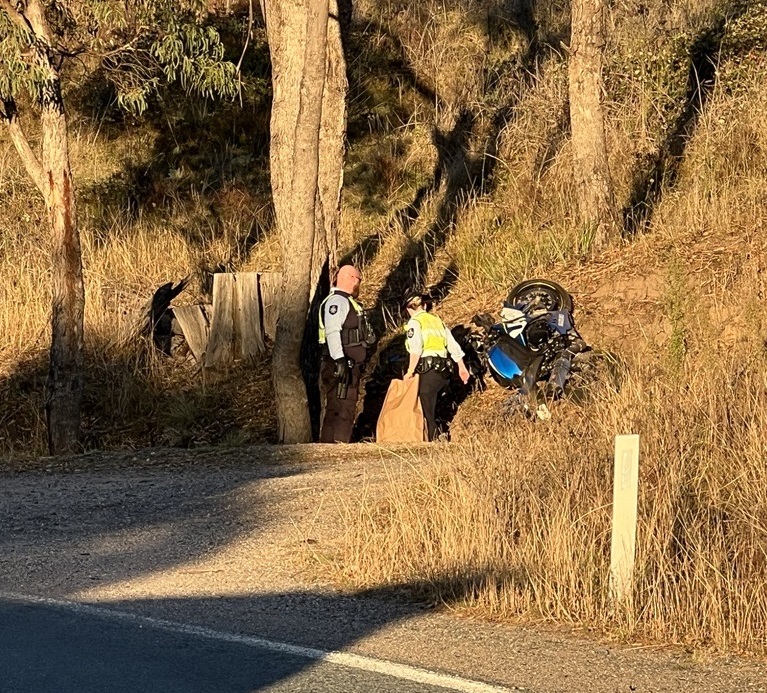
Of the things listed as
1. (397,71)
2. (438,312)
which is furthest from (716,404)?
(397,71)

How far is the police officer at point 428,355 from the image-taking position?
16.7 meters

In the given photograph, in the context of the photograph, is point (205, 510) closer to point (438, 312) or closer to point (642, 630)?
point (642, 630)

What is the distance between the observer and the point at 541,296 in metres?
18.4

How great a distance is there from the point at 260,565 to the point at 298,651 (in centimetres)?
255

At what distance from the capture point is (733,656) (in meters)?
7.45

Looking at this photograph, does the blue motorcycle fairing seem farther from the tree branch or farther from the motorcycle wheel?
the tree branch

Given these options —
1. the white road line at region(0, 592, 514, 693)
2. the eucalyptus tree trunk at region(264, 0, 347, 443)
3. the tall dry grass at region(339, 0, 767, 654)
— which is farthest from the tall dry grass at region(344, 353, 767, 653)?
the eucalyptus tree trunk at region(264, 0, 347, 443)

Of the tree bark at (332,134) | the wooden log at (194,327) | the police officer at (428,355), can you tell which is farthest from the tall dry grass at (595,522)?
the wooden log at (194,327)

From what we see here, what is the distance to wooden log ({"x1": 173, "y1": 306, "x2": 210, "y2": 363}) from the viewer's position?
2086 centimetres

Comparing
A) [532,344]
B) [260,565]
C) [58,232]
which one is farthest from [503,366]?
[260,565]

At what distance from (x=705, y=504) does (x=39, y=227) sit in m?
18.5

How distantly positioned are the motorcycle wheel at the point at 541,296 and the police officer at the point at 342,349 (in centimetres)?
219

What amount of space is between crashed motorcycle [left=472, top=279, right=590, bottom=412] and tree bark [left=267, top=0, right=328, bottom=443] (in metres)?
2.32

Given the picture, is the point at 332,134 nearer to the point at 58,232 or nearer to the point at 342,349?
the point at 342,349
